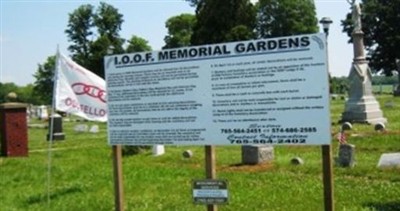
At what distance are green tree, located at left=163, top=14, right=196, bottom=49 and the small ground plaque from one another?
77174mm

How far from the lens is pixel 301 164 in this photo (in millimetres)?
14477

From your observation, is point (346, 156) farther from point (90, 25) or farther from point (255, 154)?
point (90, 25)

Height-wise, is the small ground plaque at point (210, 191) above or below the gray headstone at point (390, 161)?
above

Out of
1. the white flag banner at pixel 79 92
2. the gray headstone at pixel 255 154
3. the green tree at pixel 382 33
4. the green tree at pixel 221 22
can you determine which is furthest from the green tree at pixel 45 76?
the white flag banner at pixel 79 92

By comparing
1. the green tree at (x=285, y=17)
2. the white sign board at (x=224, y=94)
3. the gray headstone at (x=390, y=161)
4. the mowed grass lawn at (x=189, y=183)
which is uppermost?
the green tree at (x=285, y=17)

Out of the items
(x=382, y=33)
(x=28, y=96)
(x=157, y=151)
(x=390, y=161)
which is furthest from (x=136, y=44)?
(x=390, y=161)

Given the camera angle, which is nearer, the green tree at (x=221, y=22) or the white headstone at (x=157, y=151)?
the white headstone at (x=157, y=151)

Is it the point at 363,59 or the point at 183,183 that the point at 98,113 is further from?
the point at 363,59

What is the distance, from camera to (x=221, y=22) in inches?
2514

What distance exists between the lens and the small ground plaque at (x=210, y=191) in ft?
21.8

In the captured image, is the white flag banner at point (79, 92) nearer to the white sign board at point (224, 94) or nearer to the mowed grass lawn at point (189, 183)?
the white sign board at point (224, 94)

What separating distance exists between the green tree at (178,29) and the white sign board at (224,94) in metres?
76.6

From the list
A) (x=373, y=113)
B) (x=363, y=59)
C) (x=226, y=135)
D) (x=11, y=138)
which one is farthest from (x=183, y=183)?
(x=363, y=59)

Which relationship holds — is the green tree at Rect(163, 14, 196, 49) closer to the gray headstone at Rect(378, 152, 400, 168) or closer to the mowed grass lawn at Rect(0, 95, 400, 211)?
the mowed grass lawn at Rect(0, 95, 400, 211)
